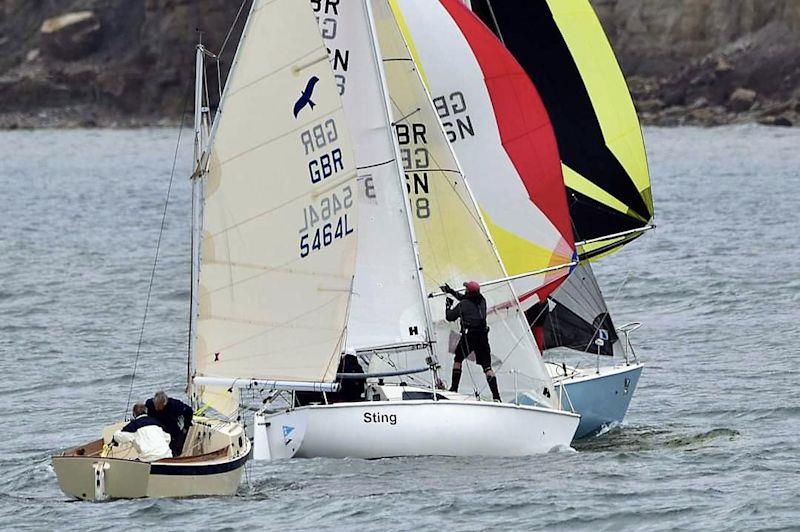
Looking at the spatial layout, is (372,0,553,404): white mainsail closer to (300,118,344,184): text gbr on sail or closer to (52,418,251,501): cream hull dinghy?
(300,118,344,184): text gbr on sail

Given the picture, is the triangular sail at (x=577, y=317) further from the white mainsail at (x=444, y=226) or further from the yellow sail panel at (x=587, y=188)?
the white mainsail at (x=444, y=226)

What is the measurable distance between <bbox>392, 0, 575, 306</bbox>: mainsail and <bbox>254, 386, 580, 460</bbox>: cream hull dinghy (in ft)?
10.7

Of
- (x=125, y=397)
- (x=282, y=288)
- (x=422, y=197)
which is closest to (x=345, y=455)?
(x=282, y=288)

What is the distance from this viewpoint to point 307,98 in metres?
18.9

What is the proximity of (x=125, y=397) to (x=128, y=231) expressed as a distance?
26619 mm

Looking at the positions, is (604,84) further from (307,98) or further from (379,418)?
(379,418)

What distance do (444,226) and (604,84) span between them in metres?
5.13

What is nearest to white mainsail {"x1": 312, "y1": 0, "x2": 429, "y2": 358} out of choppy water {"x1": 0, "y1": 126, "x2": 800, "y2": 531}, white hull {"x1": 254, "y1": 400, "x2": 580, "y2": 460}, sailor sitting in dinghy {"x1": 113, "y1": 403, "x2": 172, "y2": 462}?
white hull {"x1": 254, "y1": 400, "x2": 580, "y2": 460}

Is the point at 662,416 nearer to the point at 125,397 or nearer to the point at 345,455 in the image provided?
the point at 345,455

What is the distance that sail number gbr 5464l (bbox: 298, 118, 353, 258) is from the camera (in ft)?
62.3

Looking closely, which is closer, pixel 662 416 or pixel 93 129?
pixel 662 416

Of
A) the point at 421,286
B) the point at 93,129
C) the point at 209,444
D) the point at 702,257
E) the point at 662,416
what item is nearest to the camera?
the point at 209,444

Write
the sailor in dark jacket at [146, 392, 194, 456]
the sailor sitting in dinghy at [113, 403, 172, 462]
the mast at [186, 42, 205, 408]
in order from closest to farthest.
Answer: the sailor sitting in dinghy at [113, 403, 172, 462] → the sailor in dark jacket at [146, 392, 194, 456] → the mast at [186, 42, 205, 408]

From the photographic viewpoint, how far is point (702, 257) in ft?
139
